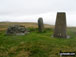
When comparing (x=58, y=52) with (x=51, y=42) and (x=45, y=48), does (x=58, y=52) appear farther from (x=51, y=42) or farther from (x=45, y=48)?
(x=51, y=42)

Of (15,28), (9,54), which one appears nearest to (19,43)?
(9,54)

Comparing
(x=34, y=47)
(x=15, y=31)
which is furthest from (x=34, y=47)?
(x=15, y=31)

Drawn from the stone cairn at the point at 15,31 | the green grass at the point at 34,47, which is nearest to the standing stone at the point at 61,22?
the green grass at the point at 34,47

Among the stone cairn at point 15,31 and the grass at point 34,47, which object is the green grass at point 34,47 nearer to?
the grass at point 34,47

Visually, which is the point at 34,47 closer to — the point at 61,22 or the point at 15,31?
the point at 61,22

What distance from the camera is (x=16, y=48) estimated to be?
80.4 feet

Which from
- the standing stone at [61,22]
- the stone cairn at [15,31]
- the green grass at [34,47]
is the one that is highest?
the standing stone at [61,22]

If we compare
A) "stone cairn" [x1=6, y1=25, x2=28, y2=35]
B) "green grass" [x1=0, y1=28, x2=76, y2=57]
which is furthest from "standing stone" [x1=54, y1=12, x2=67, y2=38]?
"stone cairn" [x1=6, y1=25, x2=28, y2=35]

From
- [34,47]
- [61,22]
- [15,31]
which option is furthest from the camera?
[15,31]

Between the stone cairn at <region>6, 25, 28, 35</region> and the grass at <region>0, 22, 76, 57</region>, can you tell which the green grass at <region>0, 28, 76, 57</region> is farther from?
the stone cairn at <region>6, 25, 28, 35</region>

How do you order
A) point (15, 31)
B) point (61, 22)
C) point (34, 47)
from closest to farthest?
point (34, 47) < point (61, 22) < point (15, 31)

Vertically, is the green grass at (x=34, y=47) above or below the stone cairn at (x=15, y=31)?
below

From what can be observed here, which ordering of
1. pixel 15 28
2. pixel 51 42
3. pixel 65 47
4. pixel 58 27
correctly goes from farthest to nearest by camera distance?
pixel 15 28 < pixel 58 27 < pixel 51 42 < pixel 65 47

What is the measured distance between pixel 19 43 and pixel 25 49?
102 inches
